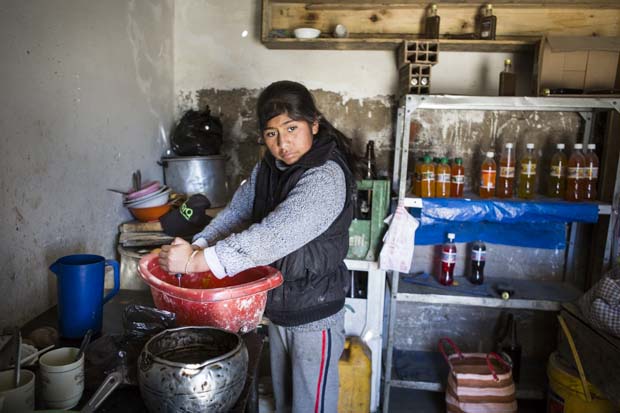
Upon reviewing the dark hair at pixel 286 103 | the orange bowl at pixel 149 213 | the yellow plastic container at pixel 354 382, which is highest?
the dark hair at pixel 286 103

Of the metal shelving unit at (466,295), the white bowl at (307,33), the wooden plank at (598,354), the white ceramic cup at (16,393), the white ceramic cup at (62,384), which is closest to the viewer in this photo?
the white ceramic cup at (16,393)

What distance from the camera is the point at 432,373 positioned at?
2629 millimetres

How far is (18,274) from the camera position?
1.51 metres

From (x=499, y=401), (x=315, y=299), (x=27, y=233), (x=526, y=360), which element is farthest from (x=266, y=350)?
(x=526, y=360)

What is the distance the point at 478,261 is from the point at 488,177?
50 centimetres

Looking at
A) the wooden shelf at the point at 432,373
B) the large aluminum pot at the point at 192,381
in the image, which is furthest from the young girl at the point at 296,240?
the wooden shelf at the point at 432,373

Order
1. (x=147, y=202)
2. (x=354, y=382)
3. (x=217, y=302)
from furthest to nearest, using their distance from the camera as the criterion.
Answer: (x=354, y=382) → (x=147, y=202) → (x=217, y=302)

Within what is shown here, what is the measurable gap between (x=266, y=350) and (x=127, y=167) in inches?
47.0

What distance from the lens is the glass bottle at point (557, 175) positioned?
245cm

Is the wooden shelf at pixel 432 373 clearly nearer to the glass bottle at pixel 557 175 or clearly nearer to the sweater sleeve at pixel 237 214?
the glass bottle at pixel 557 175

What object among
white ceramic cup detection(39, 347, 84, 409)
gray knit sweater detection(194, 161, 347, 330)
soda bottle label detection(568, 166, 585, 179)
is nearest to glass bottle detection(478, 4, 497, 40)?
soda bottle label detection(568, 166, 585, 179)

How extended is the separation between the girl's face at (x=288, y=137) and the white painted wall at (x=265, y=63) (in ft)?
4.12

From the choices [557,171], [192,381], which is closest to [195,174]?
[192,381]

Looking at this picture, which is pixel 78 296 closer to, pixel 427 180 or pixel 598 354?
pixel 427 180
